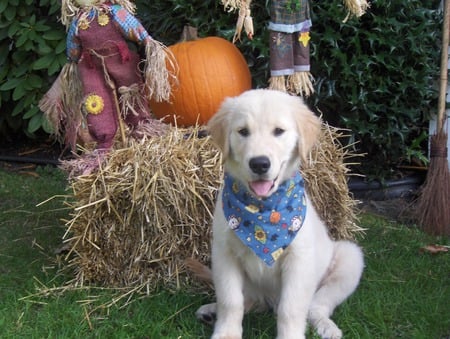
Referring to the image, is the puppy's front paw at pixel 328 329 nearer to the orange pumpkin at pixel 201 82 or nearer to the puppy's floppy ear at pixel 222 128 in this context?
the puppy's floppy ear at pixel 222 128

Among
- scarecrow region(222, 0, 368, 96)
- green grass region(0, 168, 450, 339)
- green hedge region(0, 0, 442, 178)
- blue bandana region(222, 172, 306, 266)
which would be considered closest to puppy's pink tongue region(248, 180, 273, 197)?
blue bandana region(222, 172, 306, 266)

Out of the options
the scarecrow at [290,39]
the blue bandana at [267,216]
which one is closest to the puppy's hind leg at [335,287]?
the blue bandana at [267,216]

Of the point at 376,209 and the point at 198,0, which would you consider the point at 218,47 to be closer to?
the point at 198,0

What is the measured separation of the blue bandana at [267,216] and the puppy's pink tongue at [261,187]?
6.2 inches

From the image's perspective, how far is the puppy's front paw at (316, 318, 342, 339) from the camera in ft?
8.74

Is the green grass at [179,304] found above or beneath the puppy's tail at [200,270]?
beneath

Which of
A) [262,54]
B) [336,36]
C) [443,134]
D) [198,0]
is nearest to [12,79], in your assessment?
[198,0]

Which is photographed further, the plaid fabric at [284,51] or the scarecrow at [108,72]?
the plaid fabric at [284,51]

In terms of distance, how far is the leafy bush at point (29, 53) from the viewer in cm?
505

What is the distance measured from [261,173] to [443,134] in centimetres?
219

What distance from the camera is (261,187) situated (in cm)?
253

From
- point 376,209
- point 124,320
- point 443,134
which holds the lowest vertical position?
point 376,209

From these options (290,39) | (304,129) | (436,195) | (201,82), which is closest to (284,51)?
(290,39)

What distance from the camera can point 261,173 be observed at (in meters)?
2.44
